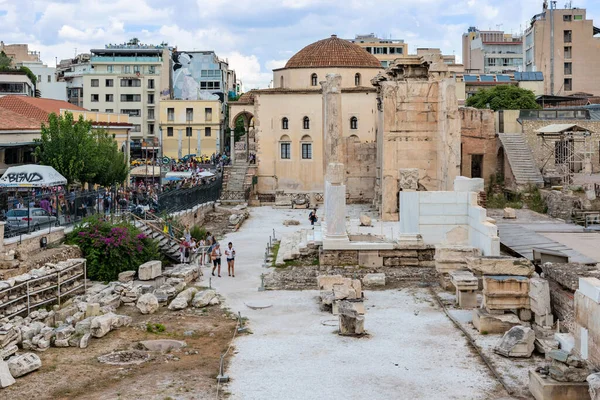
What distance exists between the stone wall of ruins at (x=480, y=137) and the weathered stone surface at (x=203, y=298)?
2530 cm

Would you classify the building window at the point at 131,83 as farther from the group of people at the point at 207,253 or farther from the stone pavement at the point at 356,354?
the stone pavement at the point at 356,354

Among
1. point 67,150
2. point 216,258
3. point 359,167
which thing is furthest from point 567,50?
point 216,258

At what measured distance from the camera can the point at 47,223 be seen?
79.5 ft

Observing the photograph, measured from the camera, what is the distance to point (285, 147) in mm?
49250

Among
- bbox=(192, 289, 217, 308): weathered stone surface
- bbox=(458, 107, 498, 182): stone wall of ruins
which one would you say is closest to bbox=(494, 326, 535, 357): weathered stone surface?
bbox=(192, 289, 217, 308): weathered stone surface

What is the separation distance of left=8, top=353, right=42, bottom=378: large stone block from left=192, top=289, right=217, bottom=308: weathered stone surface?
5660mm

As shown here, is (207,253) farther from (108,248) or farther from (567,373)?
(567,373)

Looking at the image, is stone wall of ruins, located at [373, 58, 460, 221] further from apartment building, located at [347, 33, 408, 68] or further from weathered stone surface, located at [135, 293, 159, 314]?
apartment building, located at [347, 33, 408, 68]

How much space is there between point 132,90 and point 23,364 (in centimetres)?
6161

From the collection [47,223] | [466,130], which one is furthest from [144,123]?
[47,223]

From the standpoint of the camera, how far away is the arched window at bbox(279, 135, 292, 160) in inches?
1935

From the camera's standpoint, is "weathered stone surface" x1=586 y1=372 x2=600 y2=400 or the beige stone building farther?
the beige stone building

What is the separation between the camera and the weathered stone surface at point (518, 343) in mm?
14719

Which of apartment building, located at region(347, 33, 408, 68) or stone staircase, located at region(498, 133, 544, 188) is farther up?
apartment building, located at region(347, 33, 408, 68)
